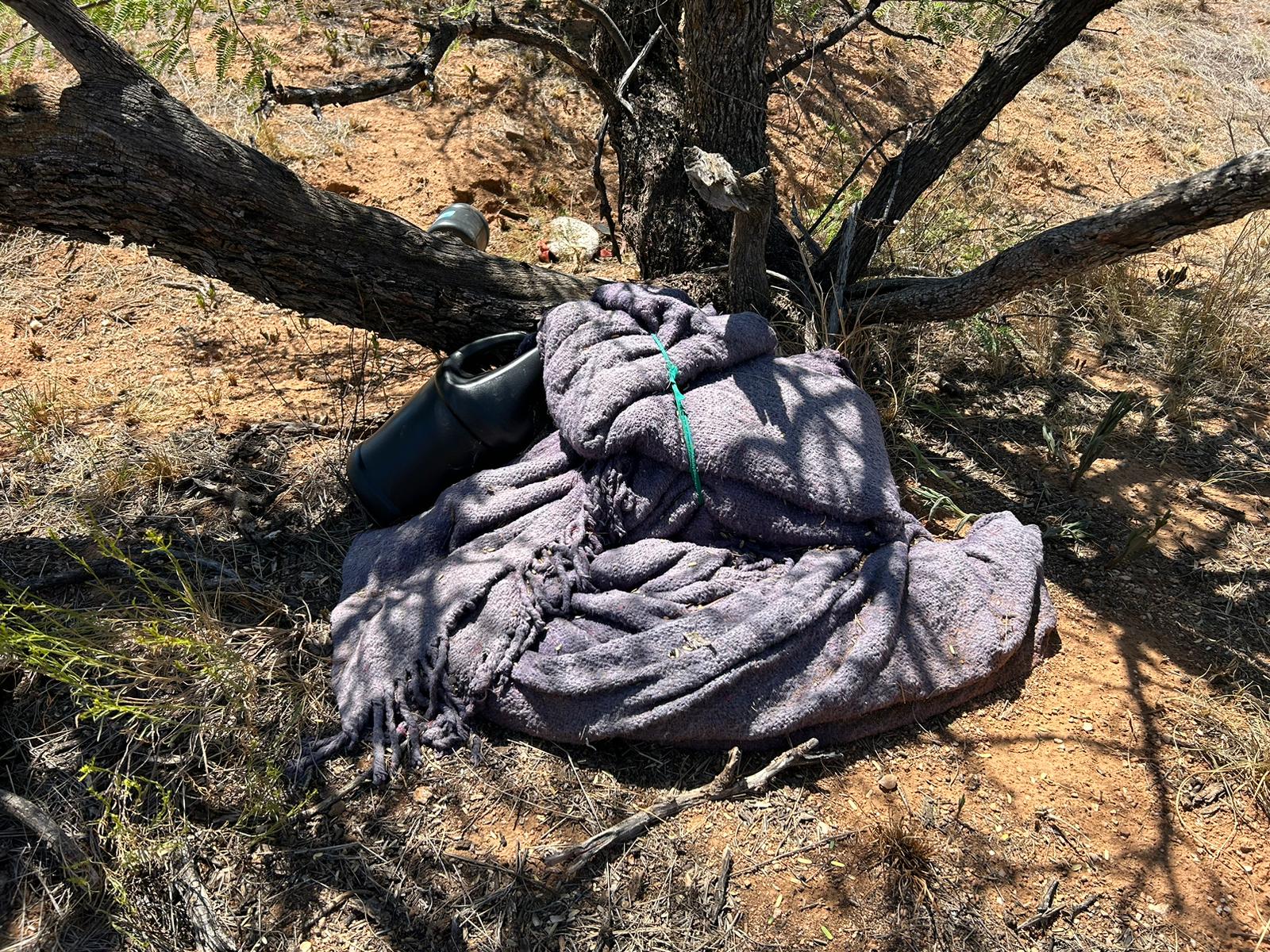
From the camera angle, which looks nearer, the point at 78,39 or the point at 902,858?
the point at 902,858

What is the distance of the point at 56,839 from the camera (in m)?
1.74

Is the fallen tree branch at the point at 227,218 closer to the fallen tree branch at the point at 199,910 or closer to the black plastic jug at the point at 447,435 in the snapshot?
the black plastic jug at the point at 447,435

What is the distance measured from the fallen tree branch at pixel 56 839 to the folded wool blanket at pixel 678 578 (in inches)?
18.9

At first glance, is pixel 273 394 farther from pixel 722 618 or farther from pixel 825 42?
pixel 825 42

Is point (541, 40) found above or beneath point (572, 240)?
above

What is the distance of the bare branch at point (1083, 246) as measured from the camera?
206 cm

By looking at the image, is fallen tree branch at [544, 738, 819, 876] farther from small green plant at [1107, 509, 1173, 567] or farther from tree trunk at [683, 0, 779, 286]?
tree trunk at [683, 0, 779, 286]

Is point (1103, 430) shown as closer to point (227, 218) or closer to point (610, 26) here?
point (610, 26)

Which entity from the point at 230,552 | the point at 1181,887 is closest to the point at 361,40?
the point at 230,552

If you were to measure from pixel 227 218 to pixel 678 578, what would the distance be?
1654mm

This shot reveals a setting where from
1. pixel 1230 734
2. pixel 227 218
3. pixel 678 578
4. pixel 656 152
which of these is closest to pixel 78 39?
pixel 227 218

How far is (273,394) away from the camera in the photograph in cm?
304

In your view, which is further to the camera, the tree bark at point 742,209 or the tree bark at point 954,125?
the tree bark at point 954,125

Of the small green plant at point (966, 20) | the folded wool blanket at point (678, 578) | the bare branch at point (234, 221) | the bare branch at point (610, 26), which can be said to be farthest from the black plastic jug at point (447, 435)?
the small green plant at point (966, 20)
